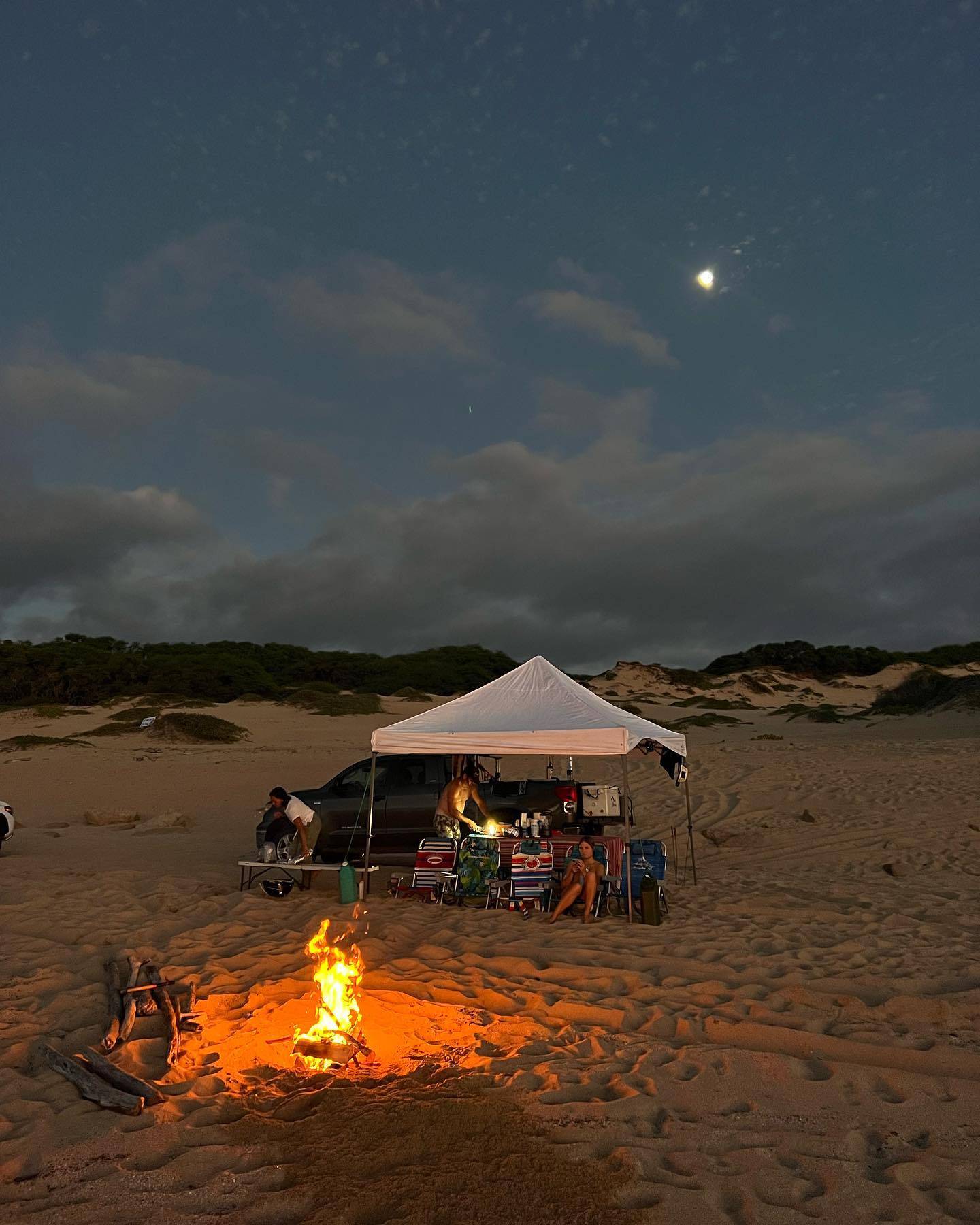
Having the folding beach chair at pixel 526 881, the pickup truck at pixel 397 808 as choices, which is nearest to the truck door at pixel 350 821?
the pickup truck at pixel 397 808

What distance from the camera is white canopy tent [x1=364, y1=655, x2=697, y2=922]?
29.1ft

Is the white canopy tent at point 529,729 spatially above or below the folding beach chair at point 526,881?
above

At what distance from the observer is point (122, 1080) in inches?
180

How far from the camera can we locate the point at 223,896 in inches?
365

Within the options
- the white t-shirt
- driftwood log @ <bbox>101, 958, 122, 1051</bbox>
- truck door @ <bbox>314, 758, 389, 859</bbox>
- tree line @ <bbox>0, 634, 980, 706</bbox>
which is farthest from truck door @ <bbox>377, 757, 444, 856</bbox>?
tree line @ <bbox>0, 634, 980, 706</bbox>

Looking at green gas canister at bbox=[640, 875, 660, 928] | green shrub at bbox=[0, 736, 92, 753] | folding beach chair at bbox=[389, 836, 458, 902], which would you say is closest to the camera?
green gas canister at bbox=[640, 875, 660, 928]

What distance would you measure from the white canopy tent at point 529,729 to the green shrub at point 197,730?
72.0 feet

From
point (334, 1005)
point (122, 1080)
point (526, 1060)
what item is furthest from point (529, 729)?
point (122, 1080)

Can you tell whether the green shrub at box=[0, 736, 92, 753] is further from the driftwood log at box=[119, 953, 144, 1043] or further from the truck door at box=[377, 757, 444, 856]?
the driftwood log at box=[119, 953, 144, 1043]

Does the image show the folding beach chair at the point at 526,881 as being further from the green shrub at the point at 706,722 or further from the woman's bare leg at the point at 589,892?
the green shrub at the point at 706,722

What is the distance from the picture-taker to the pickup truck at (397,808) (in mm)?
11203

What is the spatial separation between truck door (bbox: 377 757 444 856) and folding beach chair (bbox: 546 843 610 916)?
2472mm

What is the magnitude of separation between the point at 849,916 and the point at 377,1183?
6438mm

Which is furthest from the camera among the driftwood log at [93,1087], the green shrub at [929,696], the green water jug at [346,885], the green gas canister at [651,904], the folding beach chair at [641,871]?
the green shrub at [929,696]
